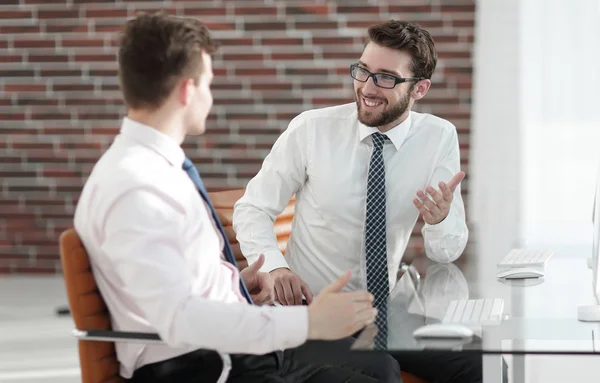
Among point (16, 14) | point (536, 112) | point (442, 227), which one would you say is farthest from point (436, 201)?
point (16, 14)

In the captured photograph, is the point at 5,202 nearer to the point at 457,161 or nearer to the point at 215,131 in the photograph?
the point at 215,131

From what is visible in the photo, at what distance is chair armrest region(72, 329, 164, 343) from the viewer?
1677mm

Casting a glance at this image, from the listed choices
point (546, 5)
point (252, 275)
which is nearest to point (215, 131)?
point (546, 5)

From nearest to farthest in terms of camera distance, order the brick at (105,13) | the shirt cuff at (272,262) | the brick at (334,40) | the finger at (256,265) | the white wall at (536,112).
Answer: the finger at (256,265), the shirt cuff at (272,262), the white wall at (536,112), the brick at (334,40), the brick at (105,13)

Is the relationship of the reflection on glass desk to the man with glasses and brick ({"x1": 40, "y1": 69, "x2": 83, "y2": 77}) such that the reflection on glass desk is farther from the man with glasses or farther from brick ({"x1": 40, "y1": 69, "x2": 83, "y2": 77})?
brick ({"x1": 40, "y1": 69, "x2": 83, "y2": 77})

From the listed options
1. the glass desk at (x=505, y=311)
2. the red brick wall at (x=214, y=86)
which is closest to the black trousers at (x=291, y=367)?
the glass desk at (x=505, y=311)

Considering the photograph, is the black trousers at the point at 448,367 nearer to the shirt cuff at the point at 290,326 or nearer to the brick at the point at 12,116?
the shirt cuff at the point at 290,326

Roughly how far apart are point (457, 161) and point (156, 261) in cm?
137

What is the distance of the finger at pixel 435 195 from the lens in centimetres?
231

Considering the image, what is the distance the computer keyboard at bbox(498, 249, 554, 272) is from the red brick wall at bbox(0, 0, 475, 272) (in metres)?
2.61

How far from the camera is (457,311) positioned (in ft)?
6.14

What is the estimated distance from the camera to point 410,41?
261cm

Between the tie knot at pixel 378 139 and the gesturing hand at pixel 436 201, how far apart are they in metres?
0.29

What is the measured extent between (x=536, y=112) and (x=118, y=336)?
3.90 meters
